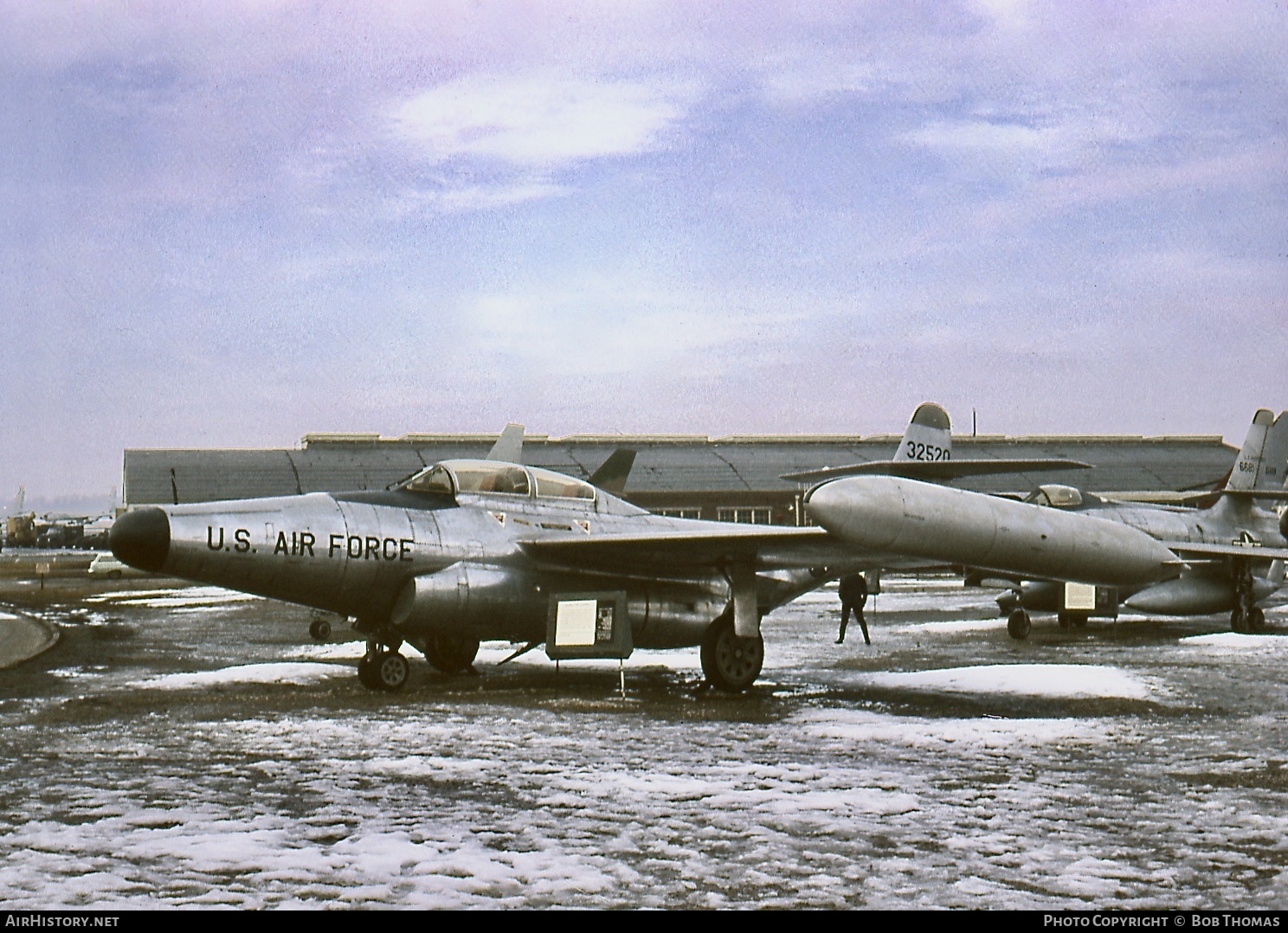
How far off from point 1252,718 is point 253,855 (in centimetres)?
927

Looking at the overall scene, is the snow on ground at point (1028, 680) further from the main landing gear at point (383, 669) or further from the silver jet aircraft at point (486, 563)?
the main landing gear at point (383, 669)

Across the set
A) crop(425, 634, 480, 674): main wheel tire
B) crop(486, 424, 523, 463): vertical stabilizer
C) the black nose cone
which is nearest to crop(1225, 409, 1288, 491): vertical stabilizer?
crop(486, 424, 523, 463): vertical stabilizer

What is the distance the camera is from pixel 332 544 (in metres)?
12.8

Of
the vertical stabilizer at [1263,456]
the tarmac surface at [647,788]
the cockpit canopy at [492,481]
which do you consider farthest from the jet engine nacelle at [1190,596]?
the cockpit canopy at [492,481]

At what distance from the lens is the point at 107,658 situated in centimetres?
1761

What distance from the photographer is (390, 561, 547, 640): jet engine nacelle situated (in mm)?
13117

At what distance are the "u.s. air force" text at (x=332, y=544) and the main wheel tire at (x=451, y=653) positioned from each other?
7.42 ft

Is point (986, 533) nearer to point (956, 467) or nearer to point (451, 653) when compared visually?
point (451, 653)

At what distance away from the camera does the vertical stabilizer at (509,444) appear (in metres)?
27.8

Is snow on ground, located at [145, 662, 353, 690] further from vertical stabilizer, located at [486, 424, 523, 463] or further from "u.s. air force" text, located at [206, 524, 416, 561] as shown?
vertical stabilizer, located at [486, 424, 523, 463]

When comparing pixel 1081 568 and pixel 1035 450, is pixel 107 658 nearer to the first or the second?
pixel 1081 568
